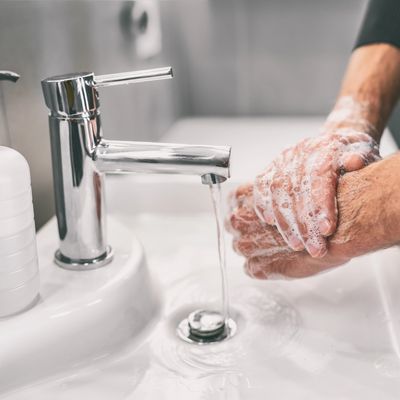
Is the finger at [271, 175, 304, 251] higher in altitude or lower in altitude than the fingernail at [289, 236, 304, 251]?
higher

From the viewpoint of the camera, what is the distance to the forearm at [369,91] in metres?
0.77

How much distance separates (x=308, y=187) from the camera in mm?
565

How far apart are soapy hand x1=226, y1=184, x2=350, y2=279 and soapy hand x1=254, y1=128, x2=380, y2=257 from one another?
2 centimetres

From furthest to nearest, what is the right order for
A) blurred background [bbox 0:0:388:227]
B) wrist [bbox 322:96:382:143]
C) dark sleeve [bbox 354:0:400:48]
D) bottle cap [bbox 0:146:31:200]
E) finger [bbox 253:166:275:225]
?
blurred background [bbox 0:0:388:227]
dark sleeve [bbox 354:0:400:48]
wrist [bbox 322:96:382:143]
finger [bbox 253:166:275:225]
bottle cap [bbox 0:146:31:200]

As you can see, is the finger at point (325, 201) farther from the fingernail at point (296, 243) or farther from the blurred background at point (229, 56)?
the blurred background at point (229, 56)

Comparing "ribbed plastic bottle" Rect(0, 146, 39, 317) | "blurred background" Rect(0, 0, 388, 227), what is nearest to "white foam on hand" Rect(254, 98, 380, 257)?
"ribbed plastic bottle" Rect(0, 146, 39, 317)

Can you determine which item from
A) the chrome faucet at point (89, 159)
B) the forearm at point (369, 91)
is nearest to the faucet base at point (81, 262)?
the chrome faucet at point (89, 159)

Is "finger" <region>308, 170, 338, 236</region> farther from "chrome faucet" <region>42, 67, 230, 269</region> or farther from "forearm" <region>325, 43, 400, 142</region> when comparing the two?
"forearm" <region>325, 43, 400, 142</region>

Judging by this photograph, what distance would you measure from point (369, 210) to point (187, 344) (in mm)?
232

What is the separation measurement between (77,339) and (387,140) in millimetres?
692

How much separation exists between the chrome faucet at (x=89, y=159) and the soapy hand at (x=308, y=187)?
2.5 inches

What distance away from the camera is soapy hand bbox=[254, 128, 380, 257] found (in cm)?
56

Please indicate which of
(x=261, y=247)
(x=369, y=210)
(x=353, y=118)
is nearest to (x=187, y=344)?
(x=261, y=247)

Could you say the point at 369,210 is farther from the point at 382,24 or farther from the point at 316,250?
the point at 382,24
